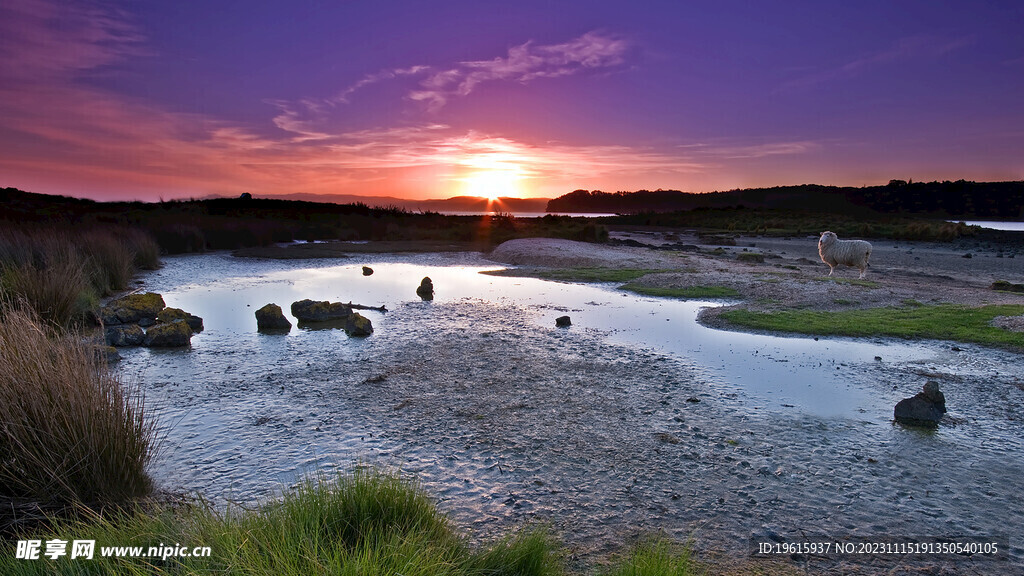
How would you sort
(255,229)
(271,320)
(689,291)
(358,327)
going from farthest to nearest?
(255,229)
(689,291)
(271,320)
(358,327)

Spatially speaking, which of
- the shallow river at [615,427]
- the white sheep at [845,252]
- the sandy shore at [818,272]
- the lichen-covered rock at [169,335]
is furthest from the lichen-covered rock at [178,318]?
the white sheep at [845,252]

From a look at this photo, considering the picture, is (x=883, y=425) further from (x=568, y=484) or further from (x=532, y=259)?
(x=532, y=259)

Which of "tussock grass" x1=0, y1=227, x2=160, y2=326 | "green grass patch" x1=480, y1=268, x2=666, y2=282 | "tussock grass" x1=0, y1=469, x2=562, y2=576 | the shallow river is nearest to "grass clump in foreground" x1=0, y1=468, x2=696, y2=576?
"tussock grass" x1=0, y1=469, x2=562, y2=576

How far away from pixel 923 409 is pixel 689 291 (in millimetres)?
8913

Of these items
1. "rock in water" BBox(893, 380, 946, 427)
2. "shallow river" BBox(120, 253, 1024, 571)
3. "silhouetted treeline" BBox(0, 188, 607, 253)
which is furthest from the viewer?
"silhouetted treeline" BBox(0, 188, 607, 253)

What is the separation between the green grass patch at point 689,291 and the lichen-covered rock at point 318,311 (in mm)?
7948

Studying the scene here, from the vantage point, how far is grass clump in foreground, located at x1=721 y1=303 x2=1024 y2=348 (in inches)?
353

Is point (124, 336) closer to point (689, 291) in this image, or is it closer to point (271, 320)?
point (271, 320)

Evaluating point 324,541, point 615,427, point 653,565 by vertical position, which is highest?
point 324,541

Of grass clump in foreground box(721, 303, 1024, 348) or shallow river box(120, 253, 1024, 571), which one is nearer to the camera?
shallow river box(120, 253, 1024, 571)

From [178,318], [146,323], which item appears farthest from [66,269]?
[178,318]

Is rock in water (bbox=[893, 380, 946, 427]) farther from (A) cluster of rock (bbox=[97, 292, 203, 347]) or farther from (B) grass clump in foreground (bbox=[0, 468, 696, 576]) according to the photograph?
(A) cluster of rock (bbox=[97, 292, 203, 347])

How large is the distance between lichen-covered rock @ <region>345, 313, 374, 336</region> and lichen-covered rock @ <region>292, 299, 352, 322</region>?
3.92 feet

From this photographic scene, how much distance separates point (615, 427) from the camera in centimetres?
510
